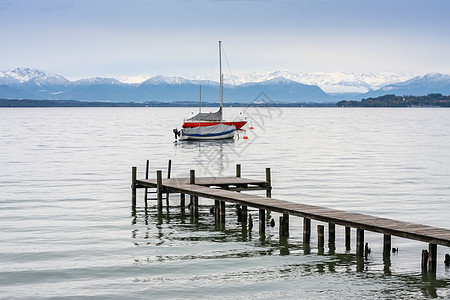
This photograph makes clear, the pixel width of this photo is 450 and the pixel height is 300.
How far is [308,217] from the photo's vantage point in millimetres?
22750

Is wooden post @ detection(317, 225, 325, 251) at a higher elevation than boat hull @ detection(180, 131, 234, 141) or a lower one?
higher

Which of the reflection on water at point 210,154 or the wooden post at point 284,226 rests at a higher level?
the wooden post at point 284,226

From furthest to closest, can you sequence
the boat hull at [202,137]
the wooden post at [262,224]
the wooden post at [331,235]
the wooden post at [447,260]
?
the boat hull at [202,137] → the wooden post at [262,224] → the wooden post at [331,235] → the wooden post at [447,260]

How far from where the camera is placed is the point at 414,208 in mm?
32844

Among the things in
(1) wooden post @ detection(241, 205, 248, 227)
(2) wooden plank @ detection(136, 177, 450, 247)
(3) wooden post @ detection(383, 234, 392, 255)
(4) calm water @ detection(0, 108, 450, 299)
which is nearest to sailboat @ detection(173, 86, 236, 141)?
(4) calm water @ detection(0, 108, 450, 299)

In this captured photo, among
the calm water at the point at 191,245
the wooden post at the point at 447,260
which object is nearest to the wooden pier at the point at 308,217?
the calm water at the point at 191,245

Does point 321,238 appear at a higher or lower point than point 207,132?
higher

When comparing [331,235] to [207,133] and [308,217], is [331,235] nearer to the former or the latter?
[308,217]

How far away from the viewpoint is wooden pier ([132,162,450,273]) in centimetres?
1975

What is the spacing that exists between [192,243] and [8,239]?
6828mm

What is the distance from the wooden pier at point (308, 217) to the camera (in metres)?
19.8

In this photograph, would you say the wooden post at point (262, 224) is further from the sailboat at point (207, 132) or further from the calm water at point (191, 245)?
the sailboat at point (207, 132)

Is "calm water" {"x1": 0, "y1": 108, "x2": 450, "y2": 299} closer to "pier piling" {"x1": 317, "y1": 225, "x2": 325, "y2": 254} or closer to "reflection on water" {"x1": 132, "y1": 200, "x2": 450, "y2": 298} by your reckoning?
"reflection on water" {"x1": 132, "y1": 200, "x2": 450, "y2": 298}

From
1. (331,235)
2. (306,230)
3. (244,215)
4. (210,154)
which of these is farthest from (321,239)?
(210,154)
